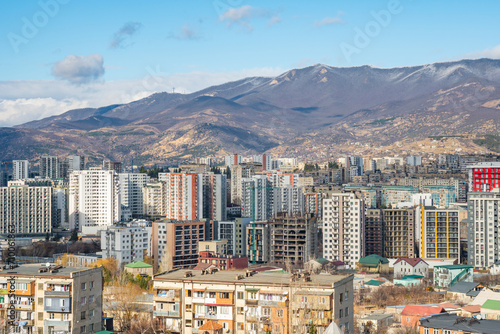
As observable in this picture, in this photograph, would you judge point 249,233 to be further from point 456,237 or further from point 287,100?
point 287,100

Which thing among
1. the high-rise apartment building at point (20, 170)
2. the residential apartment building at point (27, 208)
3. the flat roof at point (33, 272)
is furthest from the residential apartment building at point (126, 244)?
the high-rise apartment building at point (20, 170)

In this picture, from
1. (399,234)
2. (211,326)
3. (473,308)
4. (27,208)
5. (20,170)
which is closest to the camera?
(211,326)

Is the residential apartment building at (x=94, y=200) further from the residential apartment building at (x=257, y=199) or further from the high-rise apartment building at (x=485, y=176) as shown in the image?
the high-rise apartment building at (x=485, y=176)

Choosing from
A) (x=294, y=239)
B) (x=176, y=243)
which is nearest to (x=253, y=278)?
(x=176, y=243)

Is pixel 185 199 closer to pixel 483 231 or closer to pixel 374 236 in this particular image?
pixel 374 236

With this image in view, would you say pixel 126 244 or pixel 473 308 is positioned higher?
pixel 126 244

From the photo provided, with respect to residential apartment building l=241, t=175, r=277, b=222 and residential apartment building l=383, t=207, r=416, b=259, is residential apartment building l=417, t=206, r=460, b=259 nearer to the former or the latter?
residential apartment building l=383, t=207, r=416, b=259

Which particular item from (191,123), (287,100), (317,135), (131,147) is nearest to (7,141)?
(131,147)

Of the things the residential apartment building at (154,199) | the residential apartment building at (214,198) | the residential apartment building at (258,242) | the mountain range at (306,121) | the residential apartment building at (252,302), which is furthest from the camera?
the mountain range at (306,121)
